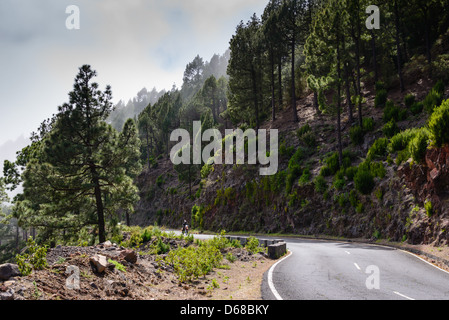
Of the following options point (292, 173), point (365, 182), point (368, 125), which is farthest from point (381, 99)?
point (365, 182)

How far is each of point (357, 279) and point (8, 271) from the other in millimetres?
9469

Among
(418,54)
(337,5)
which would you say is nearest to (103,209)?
(337,5)

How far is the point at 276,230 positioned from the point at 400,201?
13577 millimetres

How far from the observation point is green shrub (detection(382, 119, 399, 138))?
2528 centimetres

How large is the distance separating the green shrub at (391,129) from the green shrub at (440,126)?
838cm

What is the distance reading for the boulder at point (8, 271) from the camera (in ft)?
19.5

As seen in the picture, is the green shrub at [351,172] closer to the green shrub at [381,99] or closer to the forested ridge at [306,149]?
the forested ridge at [306,149]

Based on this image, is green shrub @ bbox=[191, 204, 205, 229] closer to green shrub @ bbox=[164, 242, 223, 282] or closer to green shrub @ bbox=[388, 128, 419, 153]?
green shrub @ bbox=[388, 128, 419, 153]

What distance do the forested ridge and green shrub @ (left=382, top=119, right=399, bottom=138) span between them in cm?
8

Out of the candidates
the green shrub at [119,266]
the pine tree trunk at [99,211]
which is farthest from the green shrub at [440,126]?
the pine tree trunk at [99,211]

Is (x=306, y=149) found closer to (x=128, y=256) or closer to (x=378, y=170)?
(x=378, y=170)

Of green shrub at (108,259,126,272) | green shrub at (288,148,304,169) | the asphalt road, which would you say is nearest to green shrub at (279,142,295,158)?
green shrub at (288,148,304,169)

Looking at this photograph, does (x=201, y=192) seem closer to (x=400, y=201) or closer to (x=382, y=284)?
(x=400, y=201)

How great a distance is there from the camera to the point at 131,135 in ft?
67.2
